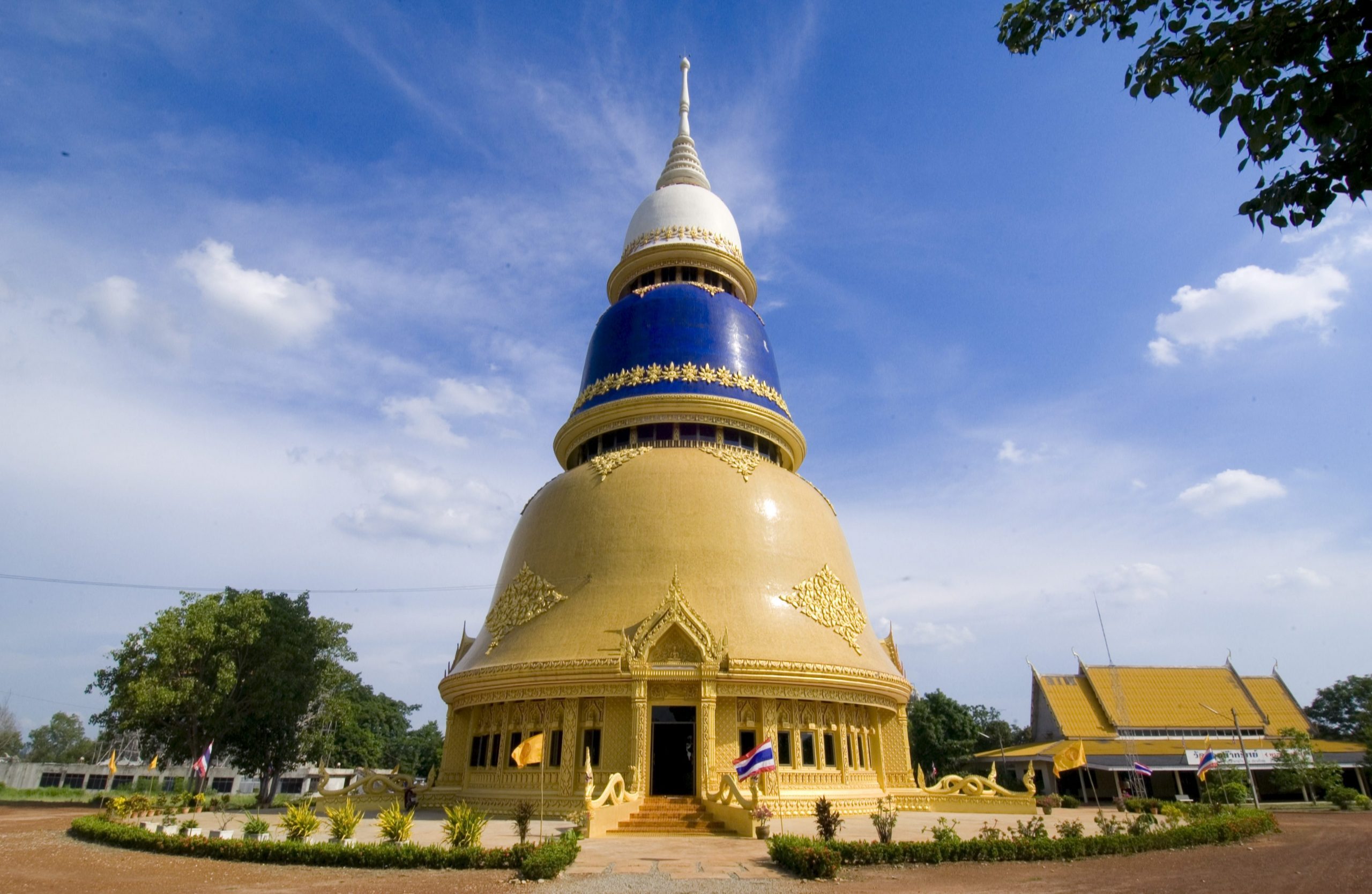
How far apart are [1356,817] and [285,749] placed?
140 feet

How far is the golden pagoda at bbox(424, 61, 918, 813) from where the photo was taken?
20.6 m

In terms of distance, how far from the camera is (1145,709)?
40.7 m

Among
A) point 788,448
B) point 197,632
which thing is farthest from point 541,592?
point 197,632

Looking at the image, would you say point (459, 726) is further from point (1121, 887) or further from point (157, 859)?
point (1121, 887)

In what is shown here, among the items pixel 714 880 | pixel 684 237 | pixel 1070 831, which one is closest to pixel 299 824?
pixel 714 880

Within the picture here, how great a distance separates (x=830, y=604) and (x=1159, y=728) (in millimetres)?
26821

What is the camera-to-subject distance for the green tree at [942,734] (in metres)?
47.2

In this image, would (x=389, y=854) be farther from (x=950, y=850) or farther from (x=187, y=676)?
(x=187, y=676)

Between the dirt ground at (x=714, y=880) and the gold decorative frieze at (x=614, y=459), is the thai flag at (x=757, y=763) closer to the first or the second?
the dirt ground at (x=714, y=880)

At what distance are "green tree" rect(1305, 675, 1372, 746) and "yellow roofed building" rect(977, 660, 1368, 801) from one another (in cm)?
897

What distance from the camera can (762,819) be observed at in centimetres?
1709

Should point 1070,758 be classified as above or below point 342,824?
above

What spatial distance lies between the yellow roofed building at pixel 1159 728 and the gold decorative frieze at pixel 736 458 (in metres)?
22.9

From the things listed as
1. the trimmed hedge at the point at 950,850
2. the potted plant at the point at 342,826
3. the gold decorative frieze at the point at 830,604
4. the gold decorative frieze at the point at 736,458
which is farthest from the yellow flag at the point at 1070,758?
the potted plant at the point at 342,826
